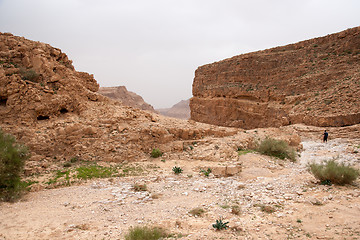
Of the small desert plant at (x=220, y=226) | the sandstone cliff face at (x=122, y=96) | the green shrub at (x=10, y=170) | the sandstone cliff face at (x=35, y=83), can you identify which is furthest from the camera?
the sandstone cliff face at (x=122, y=96)

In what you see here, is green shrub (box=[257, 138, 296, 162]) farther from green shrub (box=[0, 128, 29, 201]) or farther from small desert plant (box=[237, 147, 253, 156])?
green shrub (box=[0, 128, 29, 201])

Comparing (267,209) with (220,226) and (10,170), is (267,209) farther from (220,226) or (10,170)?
(10,170)

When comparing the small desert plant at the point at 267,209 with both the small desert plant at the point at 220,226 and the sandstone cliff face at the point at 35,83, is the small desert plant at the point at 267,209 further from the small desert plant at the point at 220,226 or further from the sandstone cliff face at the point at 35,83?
the sandstone cliff face at the point at 35,83

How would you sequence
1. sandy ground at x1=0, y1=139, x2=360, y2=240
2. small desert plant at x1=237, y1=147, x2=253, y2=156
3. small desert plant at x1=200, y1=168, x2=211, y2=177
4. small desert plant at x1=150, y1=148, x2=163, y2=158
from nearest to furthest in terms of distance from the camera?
sandy ground at x1=0, y1=139, x2=360, y2=240 < small desert plant at x1=200, y1=168, x2=211, y2=177 < small desert plant at x1=150, y1=148, x2=163, y2=158 < small desert plant at x1=237, y1=147, x2=253, y2=156

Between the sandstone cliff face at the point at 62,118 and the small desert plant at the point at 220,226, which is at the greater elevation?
the sandstone cliff face at the point at 62,118

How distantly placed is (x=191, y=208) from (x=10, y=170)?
474 centimetres

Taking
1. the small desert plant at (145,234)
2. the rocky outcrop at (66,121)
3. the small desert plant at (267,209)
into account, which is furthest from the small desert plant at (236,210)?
the rocky outcrop at (66,121)

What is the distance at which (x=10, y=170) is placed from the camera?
571 cm

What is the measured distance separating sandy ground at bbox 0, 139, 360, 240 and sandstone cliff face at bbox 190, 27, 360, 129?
36.1 ft

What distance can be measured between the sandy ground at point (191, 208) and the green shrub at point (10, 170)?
35 centimetres

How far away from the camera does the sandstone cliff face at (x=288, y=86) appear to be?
53.1 ft

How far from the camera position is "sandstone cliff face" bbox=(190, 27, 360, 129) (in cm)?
1618

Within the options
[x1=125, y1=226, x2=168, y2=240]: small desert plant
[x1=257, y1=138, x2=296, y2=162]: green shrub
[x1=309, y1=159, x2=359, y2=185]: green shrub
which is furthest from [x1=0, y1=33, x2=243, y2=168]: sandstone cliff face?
[x1=309, y1=159, x2=359, y2=185]: green shrub

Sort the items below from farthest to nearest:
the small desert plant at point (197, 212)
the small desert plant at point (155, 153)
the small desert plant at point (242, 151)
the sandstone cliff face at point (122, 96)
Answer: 1. the sandstone cliff face at point (122, 96)
2. the small desert plant at point (242, 151)
3. the small desert plant at point (155, 153)
4. the small desert plant at point (197, 212)
